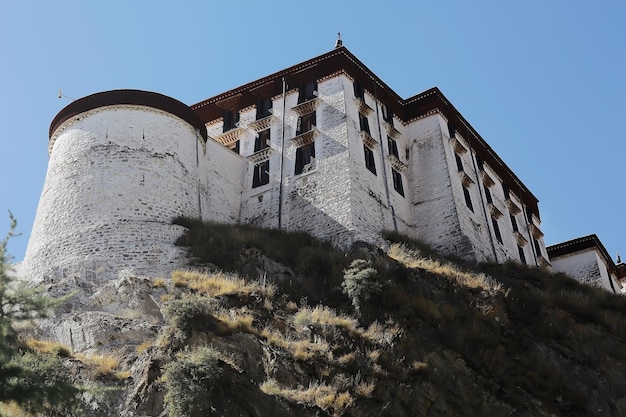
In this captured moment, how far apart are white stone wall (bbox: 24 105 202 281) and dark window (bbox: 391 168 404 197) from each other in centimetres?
897

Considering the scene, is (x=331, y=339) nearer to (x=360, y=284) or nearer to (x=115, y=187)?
(x=360, y=284)

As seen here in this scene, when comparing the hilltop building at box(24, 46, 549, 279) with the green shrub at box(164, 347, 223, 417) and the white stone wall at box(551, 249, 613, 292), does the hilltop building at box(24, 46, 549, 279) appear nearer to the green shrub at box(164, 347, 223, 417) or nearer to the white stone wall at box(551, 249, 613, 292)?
the white stone wall at box(551, 249, 613, 292)

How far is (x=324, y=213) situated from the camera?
31109 millimetres

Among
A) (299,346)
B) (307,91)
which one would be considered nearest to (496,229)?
(307,91)

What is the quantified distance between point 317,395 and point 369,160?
17.9m

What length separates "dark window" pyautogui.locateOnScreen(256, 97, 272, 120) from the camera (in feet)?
123

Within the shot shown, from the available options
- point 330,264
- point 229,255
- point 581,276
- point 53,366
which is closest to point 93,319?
point 53,366

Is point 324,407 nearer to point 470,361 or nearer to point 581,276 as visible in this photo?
point 470,361

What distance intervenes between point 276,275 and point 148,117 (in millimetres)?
9886

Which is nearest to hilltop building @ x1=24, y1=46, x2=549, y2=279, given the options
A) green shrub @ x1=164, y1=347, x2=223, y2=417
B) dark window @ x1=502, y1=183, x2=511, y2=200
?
dark window @ x1=502, y1=183, x2=511, y2=200

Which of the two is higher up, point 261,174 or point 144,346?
point 261,174

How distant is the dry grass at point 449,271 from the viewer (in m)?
24.7

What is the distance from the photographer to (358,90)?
36.7 m

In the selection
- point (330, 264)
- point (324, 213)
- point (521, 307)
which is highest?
point (324, 213)
